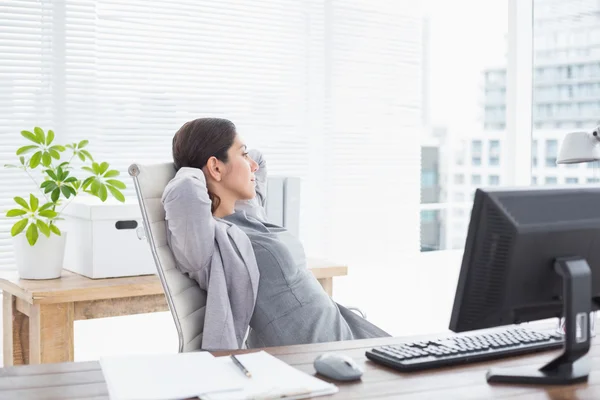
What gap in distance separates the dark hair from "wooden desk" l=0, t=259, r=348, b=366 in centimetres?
52

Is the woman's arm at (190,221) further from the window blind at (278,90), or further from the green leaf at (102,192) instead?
the window blind at (278,90)

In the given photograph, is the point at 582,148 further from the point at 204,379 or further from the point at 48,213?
the point at 48,213

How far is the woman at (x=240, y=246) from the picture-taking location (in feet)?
6.93

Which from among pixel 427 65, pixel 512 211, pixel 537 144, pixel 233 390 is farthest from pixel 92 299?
pixel 427 65

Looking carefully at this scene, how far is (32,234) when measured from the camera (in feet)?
8.61

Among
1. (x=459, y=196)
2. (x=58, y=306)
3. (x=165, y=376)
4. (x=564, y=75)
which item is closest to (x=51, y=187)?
(x=58, y=306)

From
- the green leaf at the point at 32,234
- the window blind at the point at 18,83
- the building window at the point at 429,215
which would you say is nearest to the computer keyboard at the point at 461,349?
the green leaf at the point at 32,234

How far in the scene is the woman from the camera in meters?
2.11

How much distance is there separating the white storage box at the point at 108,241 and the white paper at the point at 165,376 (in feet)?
4.15

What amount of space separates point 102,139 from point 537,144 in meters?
2.66

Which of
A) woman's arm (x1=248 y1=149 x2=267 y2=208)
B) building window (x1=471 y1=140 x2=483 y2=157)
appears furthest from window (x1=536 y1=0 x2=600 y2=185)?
building window (x1=471 y1=140 x2=483 y2=157)

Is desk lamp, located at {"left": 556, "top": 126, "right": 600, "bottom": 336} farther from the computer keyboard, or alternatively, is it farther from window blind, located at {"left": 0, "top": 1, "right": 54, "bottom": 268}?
window blind, located at {"left": 0, "top": 1, "right": 54, "bottom": 268}

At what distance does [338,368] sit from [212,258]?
2.67 ft

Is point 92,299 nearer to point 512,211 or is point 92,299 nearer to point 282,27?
point 512,211
